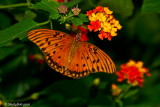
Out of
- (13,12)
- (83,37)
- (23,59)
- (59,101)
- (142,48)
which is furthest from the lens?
(142,48)

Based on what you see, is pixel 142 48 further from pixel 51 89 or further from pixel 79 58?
pixel 79 58

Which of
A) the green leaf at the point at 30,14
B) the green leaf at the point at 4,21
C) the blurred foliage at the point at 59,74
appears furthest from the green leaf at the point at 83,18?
the green leaf at the point at 4,21

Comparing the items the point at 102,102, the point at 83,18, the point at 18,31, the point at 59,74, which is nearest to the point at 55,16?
the point at 83,18

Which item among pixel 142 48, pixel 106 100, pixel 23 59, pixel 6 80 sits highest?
pixel 142 48

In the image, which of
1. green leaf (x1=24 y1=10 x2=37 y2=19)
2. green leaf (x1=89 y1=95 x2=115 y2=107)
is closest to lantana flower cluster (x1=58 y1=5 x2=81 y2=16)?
green leaf (x1=24 y1=10 x2=37 y2=19)

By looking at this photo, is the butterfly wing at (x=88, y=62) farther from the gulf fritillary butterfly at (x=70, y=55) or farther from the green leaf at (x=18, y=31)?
the green leaf at (x=18, y=31)

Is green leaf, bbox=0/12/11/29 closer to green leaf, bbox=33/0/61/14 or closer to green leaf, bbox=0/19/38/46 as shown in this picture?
green leaf, bbox=0/19/38/46

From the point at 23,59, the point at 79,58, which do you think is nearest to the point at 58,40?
the point at 79,58

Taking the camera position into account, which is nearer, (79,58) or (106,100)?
(79,58)

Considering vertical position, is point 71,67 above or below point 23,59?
below
